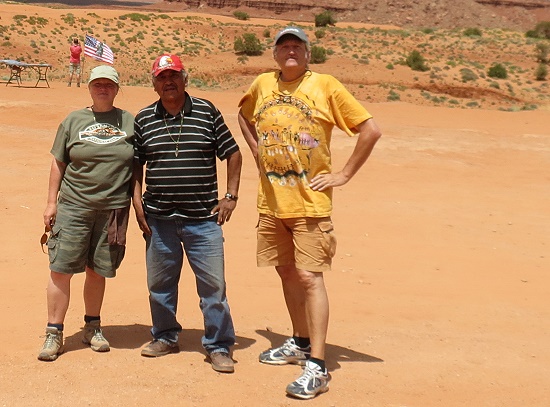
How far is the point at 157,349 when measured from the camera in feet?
16.8

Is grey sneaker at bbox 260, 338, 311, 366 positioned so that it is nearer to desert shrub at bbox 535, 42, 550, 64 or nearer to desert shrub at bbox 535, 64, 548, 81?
desert shrub at bbox 535, 64, 548, 81

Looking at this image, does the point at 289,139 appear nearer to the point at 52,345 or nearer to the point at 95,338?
the point at 95,338

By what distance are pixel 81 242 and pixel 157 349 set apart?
0.83 m

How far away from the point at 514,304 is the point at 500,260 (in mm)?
1560

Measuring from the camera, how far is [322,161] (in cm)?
468

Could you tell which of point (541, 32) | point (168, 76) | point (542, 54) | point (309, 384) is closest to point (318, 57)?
point (542, 54)

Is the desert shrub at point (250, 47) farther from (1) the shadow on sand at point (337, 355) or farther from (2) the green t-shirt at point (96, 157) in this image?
(2) the green t-shirt at point (96, 157)

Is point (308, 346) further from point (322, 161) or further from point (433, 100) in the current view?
point (433, 100)

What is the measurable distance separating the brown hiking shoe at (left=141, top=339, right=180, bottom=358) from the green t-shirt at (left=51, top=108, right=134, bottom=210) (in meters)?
0.92

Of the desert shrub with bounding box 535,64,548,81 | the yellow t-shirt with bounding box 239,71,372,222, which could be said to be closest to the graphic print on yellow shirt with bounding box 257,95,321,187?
the yellow t-shirt with bounding box 239,71,372,222

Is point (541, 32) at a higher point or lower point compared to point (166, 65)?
lower

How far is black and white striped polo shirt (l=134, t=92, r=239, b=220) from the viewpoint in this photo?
4.75m

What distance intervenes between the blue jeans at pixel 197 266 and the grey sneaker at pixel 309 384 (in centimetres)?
61

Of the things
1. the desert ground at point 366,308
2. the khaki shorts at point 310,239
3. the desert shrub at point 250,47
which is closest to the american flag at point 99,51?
the desert ground at point 366,308
